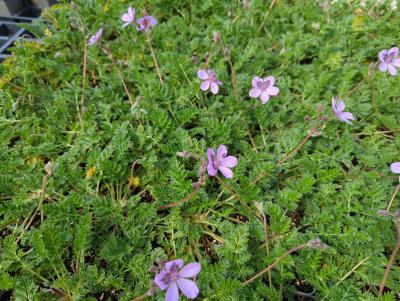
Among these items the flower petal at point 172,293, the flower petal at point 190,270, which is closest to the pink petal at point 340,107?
the flower petal at point 190,270

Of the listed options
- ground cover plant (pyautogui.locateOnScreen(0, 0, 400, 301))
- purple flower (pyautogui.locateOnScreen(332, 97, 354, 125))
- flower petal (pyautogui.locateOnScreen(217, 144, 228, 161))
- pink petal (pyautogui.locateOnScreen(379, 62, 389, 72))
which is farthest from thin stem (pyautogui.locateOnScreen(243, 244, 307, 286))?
pink petal (pyautogui.locateOnScreen(379, 62, 389, 72))

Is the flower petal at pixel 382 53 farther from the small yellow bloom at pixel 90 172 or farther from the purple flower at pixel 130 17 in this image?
the small yellow bloom at pixel 90 172

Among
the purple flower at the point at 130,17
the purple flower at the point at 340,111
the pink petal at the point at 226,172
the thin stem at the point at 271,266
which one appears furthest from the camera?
the purple flower at the point at 130,17

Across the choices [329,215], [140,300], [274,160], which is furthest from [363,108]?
[140,300]

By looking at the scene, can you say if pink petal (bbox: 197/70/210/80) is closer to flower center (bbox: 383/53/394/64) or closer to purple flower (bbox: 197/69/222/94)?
purple flower (bbox: 197/69/222/94)

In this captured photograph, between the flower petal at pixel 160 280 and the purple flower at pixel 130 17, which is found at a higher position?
the purple flower at pixel 130 17

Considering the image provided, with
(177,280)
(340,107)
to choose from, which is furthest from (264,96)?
(177,280)

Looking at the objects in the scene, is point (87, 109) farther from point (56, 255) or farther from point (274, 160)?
point (274, 160)
